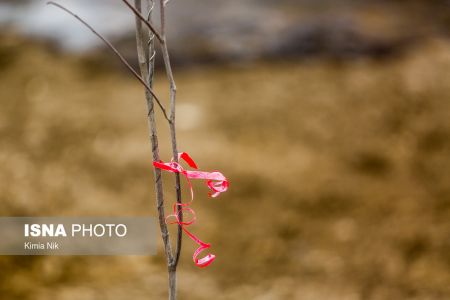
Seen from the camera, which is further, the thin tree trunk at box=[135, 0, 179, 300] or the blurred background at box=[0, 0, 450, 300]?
the blurred background at box=[0, 0, 450, 300]

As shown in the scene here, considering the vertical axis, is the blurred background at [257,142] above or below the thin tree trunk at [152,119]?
above

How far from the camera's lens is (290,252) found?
3355mm

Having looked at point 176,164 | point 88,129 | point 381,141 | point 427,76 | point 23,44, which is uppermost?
point 23,44

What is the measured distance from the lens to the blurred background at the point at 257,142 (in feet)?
10.2

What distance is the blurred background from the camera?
10.2 ft

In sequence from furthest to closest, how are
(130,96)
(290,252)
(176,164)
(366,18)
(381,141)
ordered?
(366,18) → (130,96) → (381,141) → (290,252) → (176,164)

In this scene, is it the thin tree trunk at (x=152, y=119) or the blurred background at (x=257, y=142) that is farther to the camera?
the blurred background at (x=257, y=142)

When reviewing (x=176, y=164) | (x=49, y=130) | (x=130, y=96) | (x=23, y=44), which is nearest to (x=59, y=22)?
(x=23, y=44)

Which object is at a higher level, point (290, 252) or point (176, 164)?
point (290, 252)

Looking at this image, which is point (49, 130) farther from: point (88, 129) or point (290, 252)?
point (290, 252)

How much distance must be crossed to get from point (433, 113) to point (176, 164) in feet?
12.6

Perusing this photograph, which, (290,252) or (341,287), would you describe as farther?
(290,252)

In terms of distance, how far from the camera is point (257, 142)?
14.3 ft

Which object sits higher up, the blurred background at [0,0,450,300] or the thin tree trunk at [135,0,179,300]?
the blurred background at [0,0,450,300]
